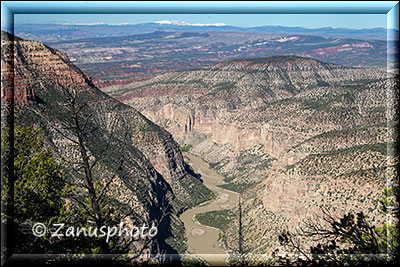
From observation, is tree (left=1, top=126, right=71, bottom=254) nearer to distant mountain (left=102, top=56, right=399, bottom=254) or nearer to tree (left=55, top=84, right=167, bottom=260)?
tree (left=55, top=84, right=167, bottom=260)

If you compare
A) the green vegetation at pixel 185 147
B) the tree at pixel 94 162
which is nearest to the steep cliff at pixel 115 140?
the tree at pixel 94 162

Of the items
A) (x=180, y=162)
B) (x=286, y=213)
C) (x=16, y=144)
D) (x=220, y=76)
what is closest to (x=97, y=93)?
(x=180, y=162)

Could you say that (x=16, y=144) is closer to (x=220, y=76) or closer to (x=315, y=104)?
(x=315, y=104)

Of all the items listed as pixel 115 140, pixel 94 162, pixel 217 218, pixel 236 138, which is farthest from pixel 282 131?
pixel 94 162

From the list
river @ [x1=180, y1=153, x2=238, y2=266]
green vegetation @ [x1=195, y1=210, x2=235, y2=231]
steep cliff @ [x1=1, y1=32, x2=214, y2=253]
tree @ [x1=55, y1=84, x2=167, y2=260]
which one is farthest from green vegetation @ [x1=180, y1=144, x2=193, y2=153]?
green vegetation @ [x1=195, y1=210, x2=235, y2=231]

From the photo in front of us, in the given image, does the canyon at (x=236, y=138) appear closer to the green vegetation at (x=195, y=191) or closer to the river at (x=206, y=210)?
the green vegetation at (x=195, y=191)

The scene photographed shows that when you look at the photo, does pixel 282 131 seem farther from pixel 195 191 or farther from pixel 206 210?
pixel 206 210
